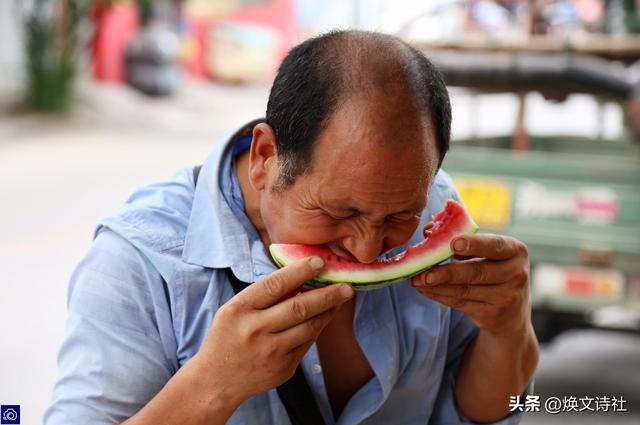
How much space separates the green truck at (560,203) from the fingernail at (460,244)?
140 inches

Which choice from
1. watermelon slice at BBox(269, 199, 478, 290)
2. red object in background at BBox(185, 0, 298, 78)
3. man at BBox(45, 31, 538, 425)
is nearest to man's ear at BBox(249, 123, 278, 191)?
man at BBox(45, 31, 538, 425)

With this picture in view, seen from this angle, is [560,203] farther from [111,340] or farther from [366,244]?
[111,340]

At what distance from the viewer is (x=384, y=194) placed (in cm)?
201

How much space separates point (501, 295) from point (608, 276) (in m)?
3.46

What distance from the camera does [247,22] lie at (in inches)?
1120

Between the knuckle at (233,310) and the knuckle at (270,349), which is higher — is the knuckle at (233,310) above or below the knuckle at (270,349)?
above

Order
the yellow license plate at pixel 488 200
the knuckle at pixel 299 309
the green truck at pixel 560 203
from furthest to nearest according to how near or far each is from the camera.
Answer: the yellow license plate at pixel 488 200
the green truck at pixel 560 203
the knuckle at pixel 299 309

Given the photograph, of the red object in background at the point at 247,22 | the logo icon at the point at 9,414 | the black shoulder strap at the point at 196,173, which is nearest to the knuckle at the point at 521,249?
the black shoulder strap at the point at 196,173

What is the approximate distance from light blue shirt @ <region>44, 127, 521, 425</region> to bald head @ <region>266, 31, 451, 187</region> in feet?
0.78

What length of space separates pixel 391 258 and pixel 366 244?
6.6 inches

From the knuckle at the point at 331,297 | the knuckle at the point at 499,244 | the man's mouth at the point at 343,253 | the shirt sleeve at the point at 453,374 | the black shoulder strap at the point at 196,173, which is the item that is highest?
the black shoulder strap at the point at 196,173

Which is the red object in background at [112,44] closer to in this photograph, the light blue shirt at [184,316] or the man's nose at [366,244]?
the light blue shirt at [184,316]

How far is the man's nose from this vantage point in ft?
6.83

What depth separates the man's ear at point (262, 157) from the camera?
2137mm
